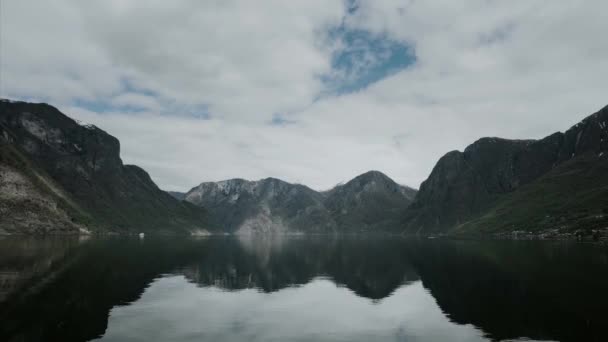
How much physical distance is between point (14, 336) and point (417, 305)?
43.0m

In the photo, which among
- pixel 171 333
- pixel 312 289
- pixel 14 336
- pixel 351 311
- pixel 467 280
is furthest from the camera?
pixel 467 280

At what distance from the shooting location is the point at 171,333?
37.7m

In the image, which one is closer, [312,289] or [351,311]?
[351,311]

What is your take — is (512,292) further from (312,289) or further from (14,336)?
(14,336)

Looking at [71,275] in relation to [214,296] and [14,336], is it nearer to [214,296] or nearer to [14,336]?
[214,296]

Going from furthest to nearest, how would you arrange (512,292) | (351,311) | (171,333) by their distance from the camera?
(512,292), (351,311), (171,333)

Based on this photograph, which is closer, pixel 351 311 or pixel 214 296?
pixel 351 311

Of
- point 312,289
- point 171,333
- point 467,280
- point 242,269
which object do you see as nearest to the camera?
point 171,333

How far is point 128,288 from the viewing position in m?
61.8

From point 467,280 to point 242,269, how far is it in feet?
165

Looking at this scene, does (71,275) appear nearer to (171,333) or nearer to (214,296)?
(214,296)

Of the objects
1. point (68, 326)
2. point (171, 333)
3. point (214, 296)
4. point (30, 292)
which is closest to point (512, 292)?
point (214, 296)

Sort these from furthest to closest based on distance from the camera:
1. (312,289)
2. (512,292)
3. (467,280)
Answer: (467,280) < (312,289) < (512,292)

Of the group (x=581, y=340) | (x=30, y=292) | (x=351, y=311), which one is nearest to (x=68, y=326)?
(x=30, y=292)
